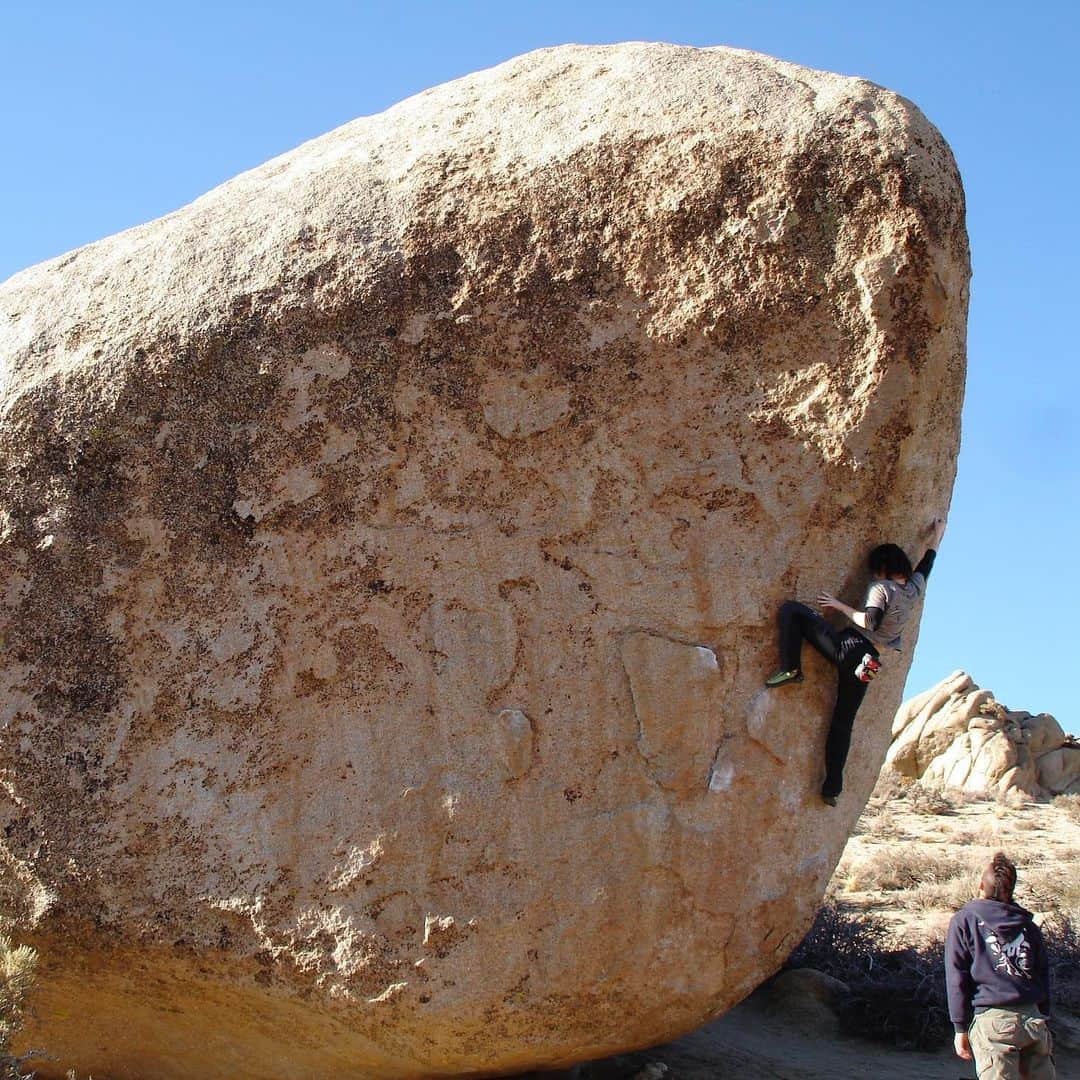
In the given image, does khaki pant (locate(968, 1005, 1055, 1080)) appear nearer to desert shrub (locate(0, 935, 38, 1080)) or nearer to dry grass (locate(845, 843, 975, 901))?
desert shrub (locate(0, 935, 38, 1080))

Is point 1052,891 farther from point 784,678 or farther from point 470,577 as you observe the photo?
point 470,577

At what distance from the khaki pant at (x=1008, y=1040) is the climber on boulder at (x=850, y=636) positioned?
82 cm

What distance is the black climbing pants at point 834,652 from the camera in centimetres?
400

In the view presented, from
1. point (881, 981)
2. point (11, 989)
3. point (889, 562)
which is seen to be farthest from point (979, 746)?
point (11, 989)

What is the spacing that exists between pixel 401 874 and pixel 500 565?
104 cm

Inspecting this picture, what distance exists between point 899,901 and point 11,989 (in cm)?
617

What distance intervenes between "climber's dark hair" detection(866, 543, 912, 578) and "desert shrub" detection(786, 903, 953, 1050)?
2.66 metres

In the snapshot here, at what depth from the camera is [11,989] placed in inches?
146

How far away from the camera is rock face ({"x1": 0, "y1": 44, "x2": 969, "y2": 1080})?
3.89 m

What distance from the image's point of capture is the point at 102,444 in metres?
4.11

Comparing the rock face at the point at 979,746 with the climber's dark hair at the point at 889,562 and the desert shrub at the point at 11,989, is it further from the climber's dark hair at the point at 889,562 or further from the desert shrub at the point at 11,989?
the desert shrub at the point at 11,989

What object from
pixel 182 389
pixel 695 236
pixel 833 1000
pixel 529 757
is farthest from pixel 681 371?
pixel 833 1000

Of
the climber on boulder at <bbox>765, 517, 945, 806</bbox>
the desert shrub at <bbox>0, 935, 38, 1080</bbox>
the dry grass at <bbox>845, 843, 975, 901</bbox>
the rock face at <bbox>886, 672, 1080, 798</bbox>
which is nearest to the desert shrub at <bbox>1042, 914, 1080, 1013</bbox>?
the dry grass at <bbox>845, 843, 975, 901</bbox>

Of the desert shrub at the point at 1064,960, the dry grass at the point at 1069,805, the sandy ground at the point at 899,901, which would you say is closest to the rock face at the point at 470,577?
the sandy ground at the point at 899,901
